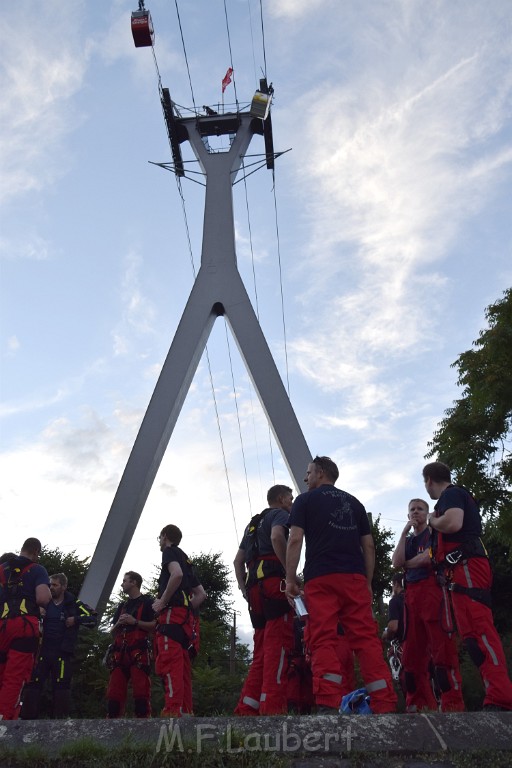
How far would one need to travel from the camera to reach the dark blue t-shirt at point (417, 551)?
5.16 metres

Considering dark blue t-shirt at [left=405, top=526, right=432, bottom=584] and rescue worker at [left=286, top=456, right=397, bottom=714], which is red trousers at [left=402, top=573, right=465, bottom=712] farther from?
rescue worker at [left=286, top=456, right=397, bottom=714]

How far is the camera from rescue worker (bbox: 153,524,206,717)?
5629mm

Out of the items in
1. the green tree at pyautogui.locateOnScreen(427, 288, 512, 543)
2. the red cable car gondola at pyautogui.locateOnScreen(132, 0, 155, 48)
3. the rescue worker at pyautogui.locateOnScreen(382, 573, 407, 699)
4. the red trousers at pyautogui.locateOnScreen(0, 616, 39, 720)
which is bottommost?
the red trousers at pyautogui.locateOnScreen(0, 616, 39, 720)

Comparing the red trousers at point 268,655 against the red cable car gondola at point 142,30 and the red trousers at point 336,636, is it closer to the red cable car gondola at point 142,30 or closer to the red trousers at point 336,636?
the red trousers at point 336,636

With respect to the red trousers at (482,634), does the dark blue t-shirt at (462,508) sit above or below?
above

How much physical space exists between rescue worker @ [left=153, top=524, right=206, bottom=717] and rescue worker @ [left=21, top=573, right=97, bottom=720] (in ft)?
4.78

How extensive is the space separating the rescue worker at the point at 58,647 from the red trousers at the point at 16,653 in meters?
1.10

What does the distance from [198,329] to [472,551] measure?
1149cm

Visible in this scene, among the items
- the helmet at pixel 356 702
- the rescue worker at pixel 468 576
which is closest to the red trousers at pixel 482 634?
the rescue worker at pixel 468 576

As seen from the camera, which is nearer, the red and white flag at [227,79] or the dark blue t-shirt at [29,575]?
the dark blue t-shirt at [29,575]

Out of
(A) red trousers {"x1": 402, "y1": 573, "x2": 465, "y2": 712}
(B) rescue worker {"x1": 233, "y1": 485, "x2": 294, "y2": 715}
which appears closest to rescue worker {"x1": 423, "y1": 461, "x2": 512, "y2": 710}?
(A) red trousers {"x1": 402, "y1": 573, "x2": 465, "y2": 712}

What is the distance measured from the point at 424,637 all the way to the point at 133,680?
259 centimetres

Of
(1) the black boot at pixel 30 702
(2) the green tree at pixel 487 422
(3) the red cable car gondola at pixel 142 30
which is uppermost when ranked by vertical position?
(3) the red cable car gondola at pixel 142 30

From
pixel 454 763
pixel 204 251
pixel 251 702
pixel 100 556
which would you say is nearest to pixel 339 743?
pixel 454 763
